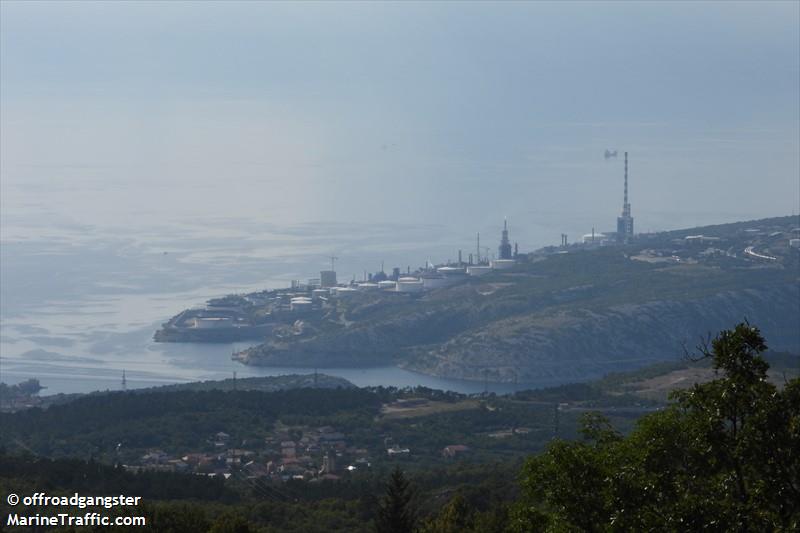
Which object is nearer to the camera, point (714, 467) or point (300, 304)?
point (714, 467)

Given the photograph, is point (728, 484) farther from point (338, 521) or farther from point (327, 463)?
point (327, 463)


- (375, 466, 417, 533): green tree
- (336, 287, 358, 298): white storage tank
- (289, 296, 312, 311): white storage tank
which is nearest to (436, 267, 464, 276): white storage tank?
(336, 287, 358, 298): white storage tank

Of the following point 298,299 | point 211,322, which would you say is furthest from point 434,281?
point 211,322

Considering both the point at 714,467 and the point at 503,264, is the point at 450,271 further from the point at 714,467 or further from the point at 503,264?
the point at 714,467

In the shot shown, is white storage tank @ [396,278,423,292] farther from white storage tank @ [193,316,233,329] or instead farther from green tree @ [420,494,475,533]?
green tree @ [420,494,475,533]

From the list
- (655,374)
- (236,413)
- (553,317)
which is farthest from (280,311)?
(236,413)

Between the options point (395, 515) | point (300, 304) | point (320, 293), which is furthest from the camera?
point (320, 293)
